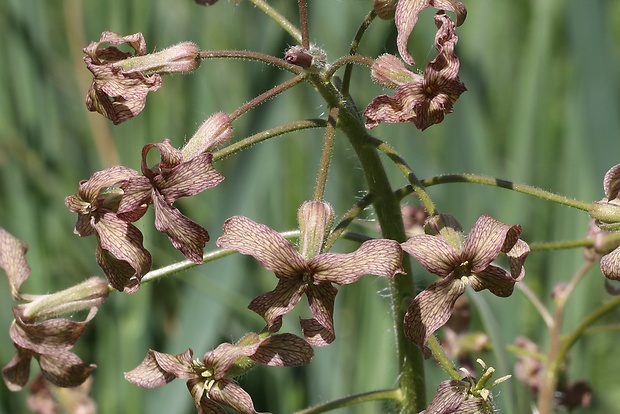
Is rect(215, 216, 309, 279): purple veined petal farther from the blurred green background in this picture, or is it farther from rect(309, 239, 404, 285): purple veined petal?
the blurred green background

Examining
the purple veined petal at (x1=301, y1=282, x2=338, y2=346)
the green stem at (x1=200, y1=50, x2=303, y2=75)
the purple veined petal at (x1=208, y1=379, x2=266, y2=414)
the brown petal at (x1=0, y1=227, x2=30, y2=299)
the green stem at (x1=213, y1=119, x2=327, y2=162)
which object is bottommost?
the purple veined petal at (x1=208, y1=379, x2=266, y2=414)

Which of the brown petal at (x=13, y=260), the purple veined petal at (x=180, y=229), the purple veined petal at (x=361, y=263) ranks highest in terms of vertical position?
the brown petal at (x=13, y=260)

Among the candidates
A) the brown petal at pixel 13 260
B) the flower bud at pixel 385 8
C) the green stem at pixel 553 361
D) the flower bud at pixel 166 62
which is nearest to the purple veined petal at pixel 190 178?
the flower bud at pixel 166 62

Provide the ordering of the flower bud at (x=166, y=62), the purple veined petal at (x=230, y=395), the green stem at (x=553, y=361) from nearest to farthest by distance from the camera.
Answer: the purple veined petal at (x=230, y=395)
the flower bud at (x=166, y=62)
the green stem at (x=553, y=361)

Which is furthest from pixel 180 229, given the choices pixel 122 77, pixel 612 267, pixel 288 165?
pixel 288 165

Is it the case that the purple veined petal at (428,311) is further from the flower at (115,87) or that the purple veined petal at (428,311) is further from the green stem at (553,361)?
the green stem at (553,361)

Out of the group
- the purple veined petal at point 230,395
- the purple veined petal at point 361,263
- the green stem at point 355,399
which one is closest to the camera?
the purple veined petal at point 361,263

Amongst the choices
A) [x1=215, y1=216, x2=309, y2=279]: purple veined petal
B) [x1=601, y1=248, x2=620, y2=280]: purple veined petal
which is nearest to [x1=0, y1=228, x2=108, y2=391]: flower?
[x1=215, y1=216, x2=309, y2=279]: purple veined petal
